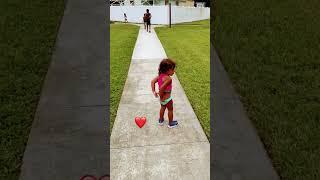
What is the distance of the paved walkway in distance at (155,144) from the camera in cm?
447

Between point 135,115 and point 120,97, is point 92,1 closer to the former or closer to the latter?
point 120,97

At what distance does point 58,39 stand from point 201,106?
220 inches

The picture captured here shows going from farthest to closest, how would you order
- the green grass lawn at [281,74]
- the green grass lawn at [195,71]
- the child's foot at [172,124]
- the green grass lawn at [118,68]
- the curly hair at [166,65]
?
the green grass lawn at [118,68] < the green grass lawn at [195,71] < the child's foot at [172,124] < the curly hair at [166,65] < the green grass lawn at [281,74]

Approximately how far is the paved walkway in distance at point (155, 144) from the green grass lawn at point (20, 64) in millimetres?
1451

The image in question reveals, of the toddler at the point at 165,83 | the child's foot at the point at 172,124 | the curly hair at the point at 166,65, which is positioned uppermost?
the curly hair at the point at 166,65

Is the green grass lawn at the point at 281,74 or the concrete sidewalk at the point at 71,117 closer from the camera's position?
the concrete sidewalk at the point at 71,117

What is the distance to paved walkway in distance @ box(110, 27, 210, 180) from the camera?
4473mm

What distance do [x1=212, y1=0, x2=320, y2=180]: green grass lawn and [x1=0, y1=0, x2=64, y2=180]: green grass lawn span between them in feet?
12.4

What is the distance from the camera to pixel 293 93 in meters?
6.57

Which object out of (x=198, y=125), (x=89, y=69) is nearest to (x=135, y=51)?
(x=89, y=69)

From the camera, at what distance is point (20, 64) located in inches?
313

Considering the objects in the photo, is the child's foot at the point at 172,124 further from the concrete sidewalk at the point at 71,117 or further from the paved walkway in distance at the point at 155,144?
the concrete sidewalk at the point at 71,117

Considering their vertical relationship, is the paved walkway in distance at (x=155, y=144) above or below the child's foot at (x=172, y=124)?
below

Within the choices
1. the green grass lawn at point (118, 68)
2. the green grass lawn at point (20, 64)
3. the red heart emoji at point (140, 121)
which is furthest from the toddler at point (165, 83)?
the green grass lawn at point (20, 64)
